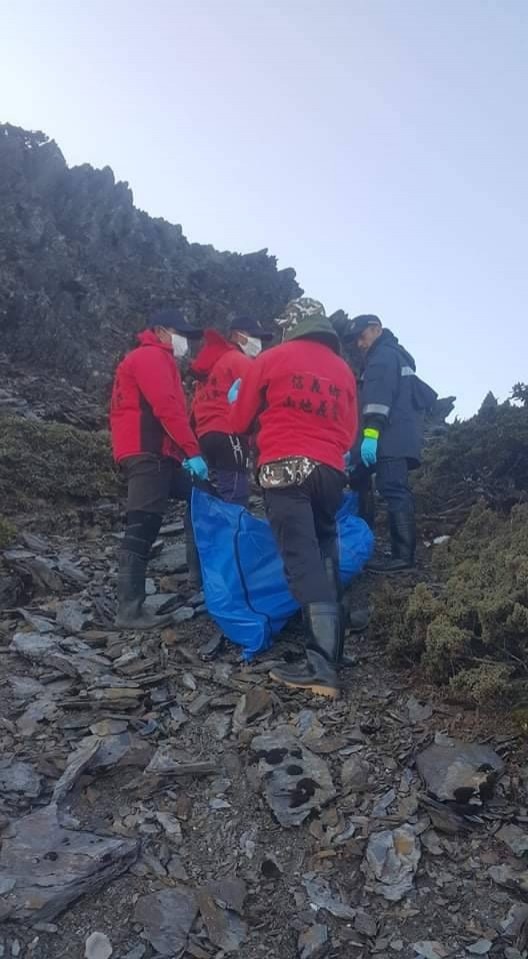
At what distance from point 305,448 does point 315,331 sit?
94cm

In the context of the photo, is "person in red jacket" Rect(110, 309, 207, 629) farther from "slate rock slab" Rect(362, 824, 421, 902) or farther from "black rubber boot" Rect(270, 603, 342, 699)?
"slate rock slab" Rect(362, 824, 421, 902)

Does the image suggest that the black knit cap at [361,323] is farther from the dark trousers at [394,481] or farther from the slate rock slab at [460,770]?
the slate rock slab at [460,770]

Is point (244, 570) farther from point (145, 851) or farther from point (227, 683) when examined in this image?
point (145, 851)

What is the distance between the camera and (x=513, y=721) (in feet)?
14.5

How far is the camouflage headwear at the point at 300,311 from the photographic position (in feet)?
19.8

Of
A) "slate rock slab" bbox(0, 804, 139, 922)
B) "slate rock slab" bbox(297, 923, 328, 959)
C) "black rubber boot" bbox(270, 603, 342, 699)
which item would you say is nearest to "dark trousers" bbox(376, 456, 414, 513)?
"black rubber boot" bbox(270, 603, 342, 699)

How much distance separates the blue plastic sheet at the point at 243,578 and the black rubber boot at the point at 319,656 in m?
0.55

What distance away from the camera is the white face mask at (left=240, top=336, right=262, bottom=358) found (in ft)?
25.9

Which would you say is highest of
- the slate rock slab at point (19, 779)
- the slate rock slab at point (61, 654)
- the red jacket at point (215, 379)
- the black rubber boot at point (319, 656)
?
the red jacket at point (215, 379)

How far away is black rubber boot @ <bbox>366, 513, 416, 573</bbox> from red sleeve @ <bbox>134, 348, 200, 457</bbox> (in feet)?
8.13

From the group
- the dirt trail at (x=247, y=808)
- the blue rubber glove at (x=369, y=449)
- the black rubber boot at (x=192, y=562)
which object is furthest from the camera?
the blue rubber glove at (x=369, y=449)

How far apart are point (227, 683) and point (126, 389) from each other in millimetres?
2883

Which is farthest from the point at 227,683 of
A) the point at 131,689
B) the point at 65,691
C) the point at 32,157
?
the point at 32,157

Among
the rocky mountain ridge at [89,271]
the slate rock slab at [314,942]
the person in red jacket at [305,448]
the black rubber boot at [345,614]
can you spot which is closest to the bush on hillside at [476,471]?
the black rubber boot at [345,614]
